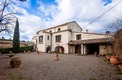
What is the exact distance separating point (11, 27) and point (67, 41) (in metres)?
20.1

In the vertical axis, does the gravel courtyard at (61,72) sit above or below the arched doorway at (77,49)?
below

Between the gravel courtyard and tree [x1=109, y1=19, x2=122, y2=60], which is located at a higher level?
tree [x1=109, y1=19, x2=122, y2=60]

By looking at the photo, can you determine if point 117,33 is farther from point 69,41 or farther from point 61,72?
point 69,41

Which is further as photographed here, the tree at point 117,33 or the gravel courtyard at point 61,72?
the tree at point 117,33

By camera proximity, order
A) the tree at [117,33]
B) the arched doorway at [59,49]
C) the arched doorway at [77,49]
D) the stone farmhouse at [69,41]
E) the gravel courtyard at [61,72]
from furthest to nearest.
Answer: the arched doorway at [59,49]
the arched doorway at [77,49]
the stone farmhouse at [69,41]
the tree at [117,33]
the gravel courtyard at [61,72]

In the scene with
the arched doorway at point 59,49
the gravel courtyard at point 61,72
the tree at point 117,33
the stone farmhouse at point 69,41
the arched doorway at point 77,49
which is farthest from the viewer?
the arched doorway at point 59,49

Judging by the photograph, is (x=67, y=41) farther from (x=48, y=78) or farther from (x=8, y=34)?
(x=48, y=78)

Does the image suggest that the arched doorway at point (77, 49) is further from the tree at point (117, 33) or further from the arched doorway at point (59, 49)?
the tree at point (117, 33)

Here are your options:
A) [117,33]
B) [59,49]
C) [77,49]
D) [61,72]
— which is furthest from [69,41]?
[61,72]

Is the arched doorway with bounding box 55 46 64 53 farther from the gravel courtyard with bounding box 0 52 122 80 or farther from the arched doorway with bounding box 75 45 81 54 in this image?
the gravel courtyard with bounding box 0 52 122 80

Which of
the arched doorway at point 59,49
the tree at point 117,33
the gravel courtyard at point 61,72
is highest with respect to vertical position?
the tree at point 117,33

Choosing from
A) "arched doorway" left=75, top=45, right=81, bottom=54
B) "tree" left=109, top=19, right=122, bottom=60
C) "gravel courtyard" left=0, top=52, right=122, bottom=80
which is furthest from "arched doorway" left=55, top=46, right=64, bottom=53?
"tree" left=109, top=19, right=122, bottom=60

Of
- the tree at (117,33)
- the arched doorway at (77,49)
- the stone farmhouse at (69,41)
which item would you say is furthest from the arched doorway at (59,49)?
the tree at (117,33)

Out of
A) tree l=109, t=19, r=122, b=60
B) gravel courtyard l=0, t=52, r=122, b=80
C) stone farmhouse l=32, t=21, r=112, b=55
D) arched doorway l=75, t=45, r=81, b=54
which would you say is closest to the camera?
gravel courtyard l=0, t=52, r=122, b=80
